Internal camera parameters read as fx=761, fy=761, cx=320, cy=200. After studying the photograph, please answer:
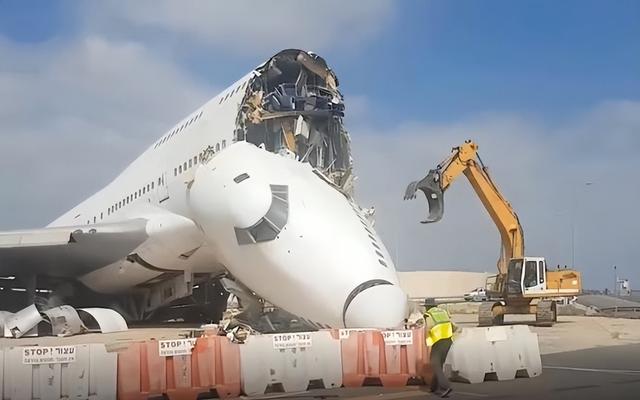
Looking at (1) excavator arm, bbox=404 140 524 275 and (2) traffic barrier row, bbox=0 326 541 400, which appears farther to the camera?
(1) excavator arm, bbox=404 140 524 275

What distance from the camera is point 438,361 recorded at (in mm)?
9719

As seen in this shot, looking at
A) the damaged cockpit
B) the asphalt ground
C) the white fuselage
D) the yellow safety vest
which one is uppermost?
the damaged cockpit

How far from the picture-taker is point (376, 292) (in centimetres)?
1166

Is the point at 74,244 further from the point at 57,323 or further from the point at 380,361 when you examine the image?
the point at 380,361

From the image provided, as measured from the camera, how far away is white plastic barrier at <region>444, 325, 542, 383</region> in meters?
10.6

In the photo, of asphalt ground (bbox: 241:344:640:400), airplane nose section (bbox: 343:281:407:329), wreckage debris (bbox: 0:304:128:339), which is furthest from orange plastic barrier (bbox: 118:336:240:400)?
wreckage debris (bbox: 0:304:128:339)

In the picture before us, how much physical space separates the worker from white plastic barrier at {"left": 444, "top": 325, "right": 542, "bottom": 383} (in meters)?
0.82

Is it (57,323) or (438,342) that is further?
(57,323)

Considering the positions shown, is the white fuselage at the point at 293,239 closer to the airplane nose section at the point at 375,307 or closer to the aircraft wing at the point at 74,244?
the airplane nose section at the point at 375,307

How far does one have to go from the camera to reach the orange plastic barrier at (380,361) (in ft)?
33.8

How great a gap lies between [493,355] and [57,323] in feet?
41.7

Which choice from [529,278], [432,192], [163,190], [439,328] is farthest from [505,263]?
[439,328]

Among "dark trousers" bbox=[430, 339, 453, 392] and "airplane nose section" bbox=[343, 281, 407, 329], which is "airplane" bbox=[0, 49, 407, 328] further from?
"dark trousers" bbox=[430, 339, 453, 392]

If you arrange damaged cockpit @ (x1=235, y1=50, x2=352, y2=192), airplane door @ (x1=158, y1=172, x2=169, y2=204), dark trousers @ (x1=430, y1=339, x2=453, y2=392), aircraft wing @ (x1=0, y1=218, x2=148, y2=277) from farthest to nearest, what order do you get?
airplane door @ (x1=158, y1=172, x2=169, y2=204) → aircraft wing @ (x1=0, y1=218, x2=148, y2=277) → damaged cockpit @ (x1=235, y1=50, x2=352, y2=192) → dark trousers @ (x1=430, y1=339, x2=453, y2=392)
